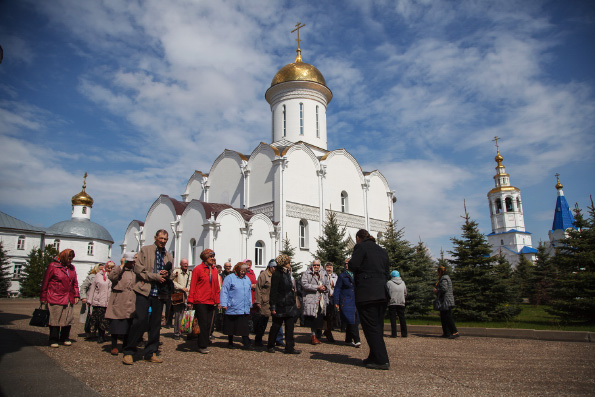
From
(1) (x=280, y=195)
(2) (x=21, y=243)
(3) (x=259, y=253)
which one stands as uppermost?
(2) (x=21, y=243)

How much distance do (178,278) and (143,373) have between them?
4842 mm

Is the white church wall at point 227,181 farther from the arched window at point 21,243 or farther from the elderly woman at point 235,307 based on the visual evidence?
the arched window at point 21,243

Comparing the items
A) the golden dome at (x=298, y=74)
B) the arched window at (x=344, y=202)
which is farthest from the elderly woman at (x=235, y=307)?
the golden dome at (x=298, y=74)

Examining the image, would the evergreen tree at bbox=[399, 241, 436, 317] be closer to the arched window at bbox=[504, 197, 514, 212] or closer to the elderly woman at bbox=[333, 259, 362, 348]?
the elderly woman at bbox=[333, 259, 362, 348]

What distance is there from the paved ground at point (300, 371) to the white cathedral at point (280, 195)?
13.4m

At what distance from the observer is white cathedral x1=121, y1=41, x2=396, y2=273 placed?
69.0 ft

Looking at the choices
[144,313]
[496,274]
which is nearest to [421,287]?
[496,274]

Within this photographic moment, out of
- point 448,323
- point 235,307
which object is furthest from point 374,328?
point 448,323

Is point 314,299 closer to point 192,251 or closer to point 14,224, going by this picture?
point 192,251

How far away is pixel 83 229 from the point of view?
149 feet

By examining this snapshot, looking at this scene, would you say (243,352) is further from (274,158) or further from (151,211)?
(151,211)

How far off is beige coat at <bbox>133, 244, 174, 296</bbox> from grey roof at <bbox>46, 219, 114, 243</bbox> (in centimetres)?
4432

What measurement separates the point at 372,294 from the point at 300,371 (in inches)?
56.7

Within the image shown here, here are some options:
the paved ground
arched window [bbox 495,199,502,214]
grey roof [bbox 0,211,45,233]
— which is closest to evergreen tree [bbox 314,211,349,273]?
the paved ground
